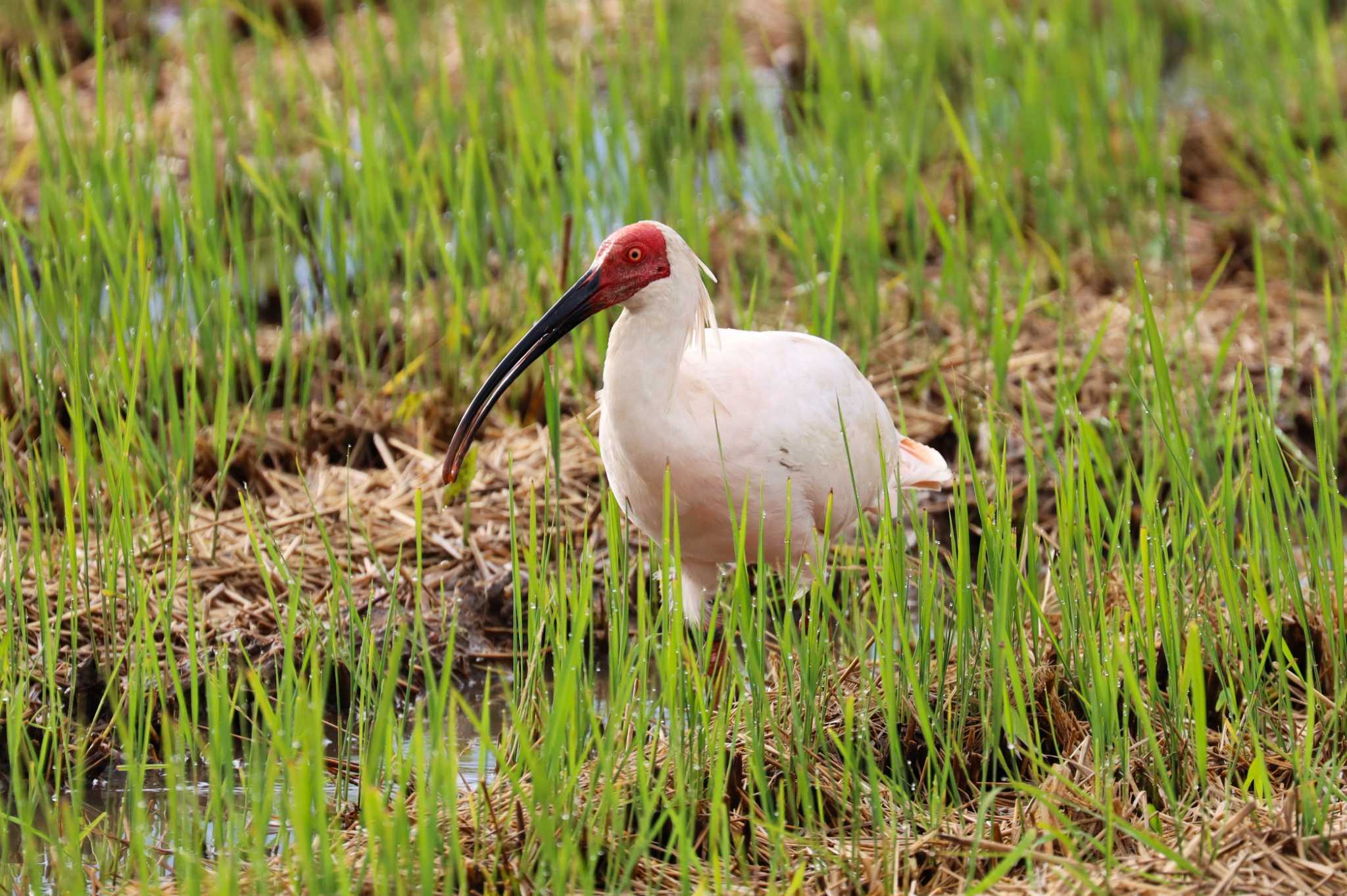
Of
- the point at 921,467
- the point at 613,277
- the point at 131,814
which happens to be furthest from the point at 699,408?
the point at 131,814

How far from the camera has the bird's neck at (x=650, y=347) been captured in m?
3.16

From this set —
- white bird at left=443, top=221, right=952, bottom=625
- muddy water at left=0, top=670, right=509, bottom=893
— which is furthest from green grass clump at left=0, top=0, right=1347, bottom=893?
white bird at left=443, top=221, right=952, bottom=625

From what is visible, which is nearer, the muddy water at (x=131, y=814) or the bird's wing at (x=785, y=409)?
the muddy water at (x=131, y=814)

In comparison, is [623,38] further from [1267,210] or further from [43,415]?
[43,415]

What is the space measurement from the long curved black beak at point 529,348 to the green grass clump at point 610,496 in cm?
28

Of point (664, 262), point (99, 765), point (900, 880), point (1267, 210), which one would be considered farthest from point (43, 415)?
point (1267, 210)

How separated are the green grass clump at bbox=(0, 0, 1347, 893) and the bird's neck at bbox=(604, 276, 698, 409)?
29cm

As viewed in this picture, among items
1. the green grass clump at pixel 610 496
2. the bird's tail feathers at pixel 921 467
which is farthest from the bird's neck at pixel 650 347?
the bird's tail feathers at pixel 921 467

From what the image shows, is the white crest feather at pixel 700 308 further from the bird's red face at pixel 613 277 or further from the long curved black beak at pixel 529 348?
the long curved black beak at pixel 529 348

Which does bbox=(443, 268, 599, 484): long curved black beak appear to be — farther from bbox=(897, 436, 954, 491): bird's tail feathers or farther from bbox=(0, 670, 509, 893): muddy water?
bbox=(897, 436, 954, 491): bird's tail feathers

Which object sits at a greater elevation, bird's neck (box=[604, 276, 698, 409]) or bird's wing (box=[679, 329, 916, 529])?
bird's neck (box=[604, 276, 698, 409])

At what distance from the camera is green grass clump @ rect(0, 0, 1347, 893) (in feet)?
8.36

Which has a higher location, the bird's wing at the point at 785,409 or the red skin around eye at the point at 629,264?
the red skin around eye at the point at 629,264

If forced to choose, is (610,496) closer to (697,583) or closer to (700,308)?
(700,308)
